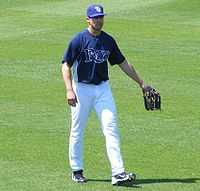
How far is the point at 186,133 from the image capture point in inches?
460

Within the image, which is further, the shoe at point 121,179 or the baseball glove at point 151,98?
the baseball glove at point 151,98

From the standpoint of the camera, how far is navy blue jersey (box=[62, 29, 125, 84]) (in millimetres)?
9023

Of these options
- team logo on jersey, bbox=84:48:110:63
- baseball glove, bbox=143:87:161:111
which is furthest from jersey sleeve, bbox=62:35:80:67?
baseball glove, bbox=143:87:161:111

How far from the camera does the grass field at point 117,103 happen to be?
9.64m

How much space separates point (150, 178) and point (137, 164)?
26.9 inches

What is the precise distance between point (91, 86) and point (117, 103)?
189 inches

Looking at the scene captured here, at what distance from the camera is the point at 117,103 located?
13938mm

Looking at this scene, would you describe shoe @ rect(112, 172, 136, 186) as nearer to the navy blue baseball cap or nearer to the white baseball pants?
the white baseball pants

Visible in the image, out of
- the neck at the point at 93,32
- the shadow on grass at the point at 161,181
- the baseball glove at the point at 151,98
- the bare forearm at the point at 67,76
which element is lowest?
the shadow on grass at the point at 161,181

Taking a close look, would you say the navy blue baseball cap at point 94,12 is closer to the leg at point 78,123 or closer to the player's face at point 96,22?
the player's face at point 96,22

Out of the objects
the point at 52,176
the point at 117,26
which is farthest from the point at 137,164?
the point at 117,26

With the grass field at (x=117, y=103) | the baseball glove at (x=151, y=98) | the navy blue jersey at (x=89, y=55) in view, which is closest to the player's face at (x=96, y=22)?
the navy blue jersey at (x=89, y=55)

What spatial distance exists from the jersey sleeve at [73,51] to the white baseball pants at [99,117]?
309 millimetres

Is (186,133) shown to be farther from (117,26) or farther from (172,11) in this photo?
(172,11)
